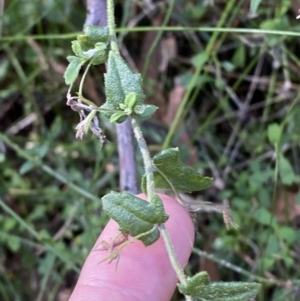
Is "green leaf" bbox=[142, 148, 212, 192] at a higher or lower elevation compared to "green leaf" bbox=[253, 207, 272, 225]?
higher

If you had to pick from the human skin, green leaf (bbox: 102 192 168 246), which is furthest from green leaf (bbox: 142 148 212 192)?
the human skin

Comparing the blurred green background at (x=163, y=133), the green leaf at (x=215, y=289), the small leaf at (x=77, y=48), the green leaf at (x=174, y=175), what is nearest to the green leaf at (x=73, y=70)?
the small leaf at (x=77, y=48)

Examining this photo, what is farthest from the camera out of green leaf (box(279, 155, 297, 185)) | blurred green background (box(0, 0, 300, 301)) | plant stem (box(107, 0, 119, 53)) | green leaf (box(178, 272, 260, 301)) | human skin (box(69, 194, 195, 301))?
blurred green background (box(0, 0, 300, 301))

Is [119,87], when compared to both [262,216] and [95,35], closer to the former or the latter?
[95,35]

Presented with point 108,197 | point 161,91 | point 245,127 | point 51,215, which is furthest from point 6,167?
point 108,197

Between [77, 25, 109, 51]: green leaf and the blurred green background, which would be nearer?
[77, 25, 109, 51]: green leaf

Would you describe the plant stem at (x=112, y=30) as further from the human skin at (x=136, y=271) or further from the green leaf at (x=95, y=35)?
the human skin at (x=136, y=271)

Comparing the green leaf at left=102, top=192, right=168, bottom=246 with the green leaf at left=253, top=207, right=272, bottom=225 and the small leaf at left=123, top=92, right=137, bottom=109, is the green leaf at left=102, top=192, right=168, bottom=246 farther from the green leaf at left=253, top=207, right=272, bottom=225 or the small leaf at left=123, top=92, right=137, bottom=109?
the green leaf at left=253, top=207, right=272, bottom=225
